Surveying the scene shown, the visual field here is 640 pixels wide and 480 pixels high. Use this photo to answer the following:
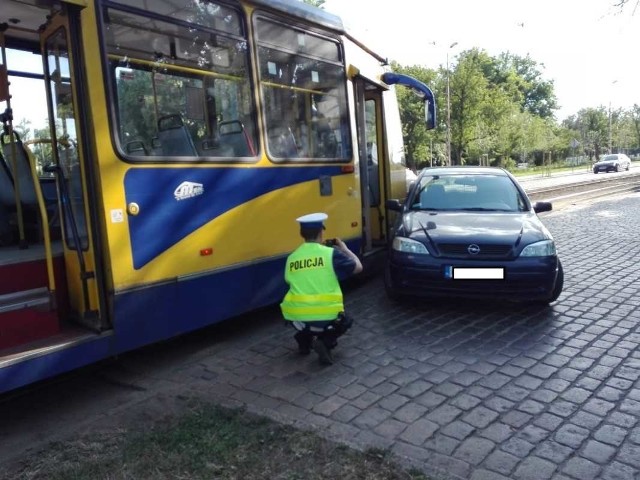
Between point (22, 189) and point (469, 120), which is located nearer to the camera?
point (22, 189)

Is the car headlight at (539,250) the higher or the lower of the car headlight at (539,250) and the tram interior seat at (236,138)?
the lower

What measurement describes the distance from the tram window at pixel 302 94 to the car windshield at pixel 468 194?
125cm

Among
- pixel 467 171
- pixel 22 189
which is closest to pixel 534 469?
pixel 22 189

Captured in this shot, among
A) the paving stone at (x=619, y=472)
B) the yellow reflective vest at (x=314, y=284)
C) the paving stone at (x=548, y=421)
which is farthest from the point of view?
the yellow reflective vest at (x=314, y=284)

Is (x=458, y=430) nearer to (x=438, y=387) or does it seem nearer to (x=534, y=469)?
(x=534, y=469)

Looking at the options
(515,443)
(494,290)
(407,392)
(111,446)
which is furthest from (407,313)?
(111,446)

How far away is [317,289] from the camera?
4.34 m

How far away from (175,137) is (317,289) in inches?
68.2

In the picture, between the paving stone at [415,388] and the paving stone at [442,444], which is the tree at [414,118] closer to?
the paving stone at [415,388]

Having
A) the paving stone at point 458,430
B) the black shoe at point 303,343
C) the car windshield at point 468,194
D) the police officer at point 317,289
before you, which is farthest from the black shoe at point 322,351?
the car windshield at point 468,194

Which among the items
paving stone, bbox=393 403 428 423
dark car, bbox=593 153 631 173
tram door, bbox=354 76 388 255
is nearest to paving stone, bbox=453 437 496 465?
paving stone, bbox=393 403 428 423

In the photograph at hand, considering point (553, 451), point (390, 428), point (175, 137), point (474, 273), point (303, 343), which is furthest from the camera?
→ point (474, 273)

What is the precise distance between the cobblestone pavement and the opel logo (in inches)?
29.3

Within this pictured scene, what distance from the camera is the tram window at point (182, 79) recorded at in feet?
13.2
